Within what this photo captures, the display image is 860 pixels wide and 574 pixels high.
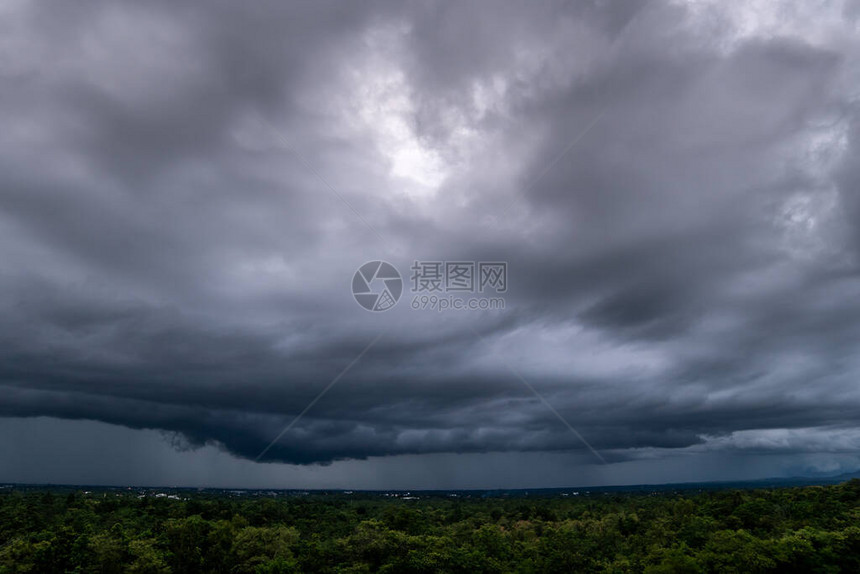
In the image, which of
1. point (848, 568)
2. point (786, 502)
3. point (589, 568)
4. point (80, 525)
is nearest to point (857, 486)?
point (786, 502)

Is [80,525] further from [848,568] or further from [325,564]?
[848,568]

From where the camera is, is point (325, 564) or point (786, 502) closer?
point (325, 564)

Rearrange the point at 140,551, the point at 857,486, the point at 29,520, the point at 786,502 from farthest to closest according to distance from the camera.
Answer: the point at 857,486
the point at 786,502
the point at 29,520
the point at 140,551

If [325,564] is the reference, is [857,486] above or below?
above

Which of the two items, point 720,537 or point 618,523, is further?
point 618,523

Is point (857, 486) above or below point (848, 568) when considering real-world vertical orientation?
above

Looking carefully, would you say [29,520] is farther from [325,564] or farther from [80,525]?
[325,564]

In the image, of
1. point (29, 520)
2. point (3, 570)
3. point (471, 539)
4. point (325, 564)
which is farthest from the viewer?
point (29, 520)

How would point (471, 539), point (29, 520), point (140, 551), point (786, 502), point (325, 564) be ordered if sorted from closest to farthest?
point (140, 551) < point (325, 564) < point (471, 539) < point (29, 520) < point (786, 502)

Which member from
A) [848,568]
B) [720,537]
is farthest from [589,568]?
[848,568]

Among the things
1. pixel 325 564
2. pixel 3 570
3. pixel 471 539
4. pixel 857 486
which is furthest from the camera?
pixel 857 486
